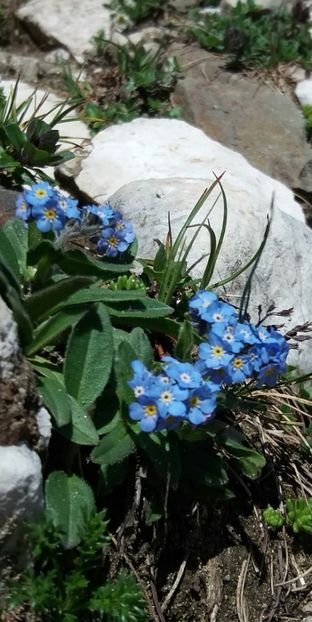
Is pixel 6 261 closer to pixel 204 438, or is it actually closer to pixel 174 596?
pixel 204 438

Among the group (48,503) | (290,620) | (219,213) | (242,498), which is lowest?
(290,620)

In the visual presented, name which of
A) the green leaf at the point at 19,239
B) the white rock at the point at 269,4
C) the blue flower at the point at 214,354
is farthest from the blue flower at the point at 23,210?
the white rock at the point at 269,4

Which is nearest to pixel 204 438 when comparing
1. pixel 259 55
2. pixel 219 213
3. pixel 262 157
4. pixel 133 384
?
pixel 133 384

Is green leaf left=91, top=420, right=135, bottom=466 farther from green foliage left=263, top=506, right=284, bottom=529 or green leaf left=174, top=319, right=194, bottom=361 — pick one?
green foliage left=263, top=506, right=284, bottom=529

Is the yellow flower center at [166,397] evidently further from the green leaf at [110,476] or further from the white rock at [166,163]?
the white rock at [166,163]

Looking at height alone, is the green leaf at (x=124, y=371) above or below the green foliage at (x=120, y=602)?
above

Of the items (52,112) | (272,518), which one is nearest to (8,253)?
(272,518)

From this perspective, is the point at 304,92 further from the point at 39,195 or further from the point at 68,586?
the point at 68,586

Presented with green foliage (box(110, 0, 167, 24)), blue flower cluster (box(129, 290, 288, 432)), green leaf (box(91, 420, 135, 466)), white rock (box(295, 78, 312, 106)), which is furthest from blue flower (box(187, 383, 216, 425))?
green foliage (box(110, 0, 167, 24))
